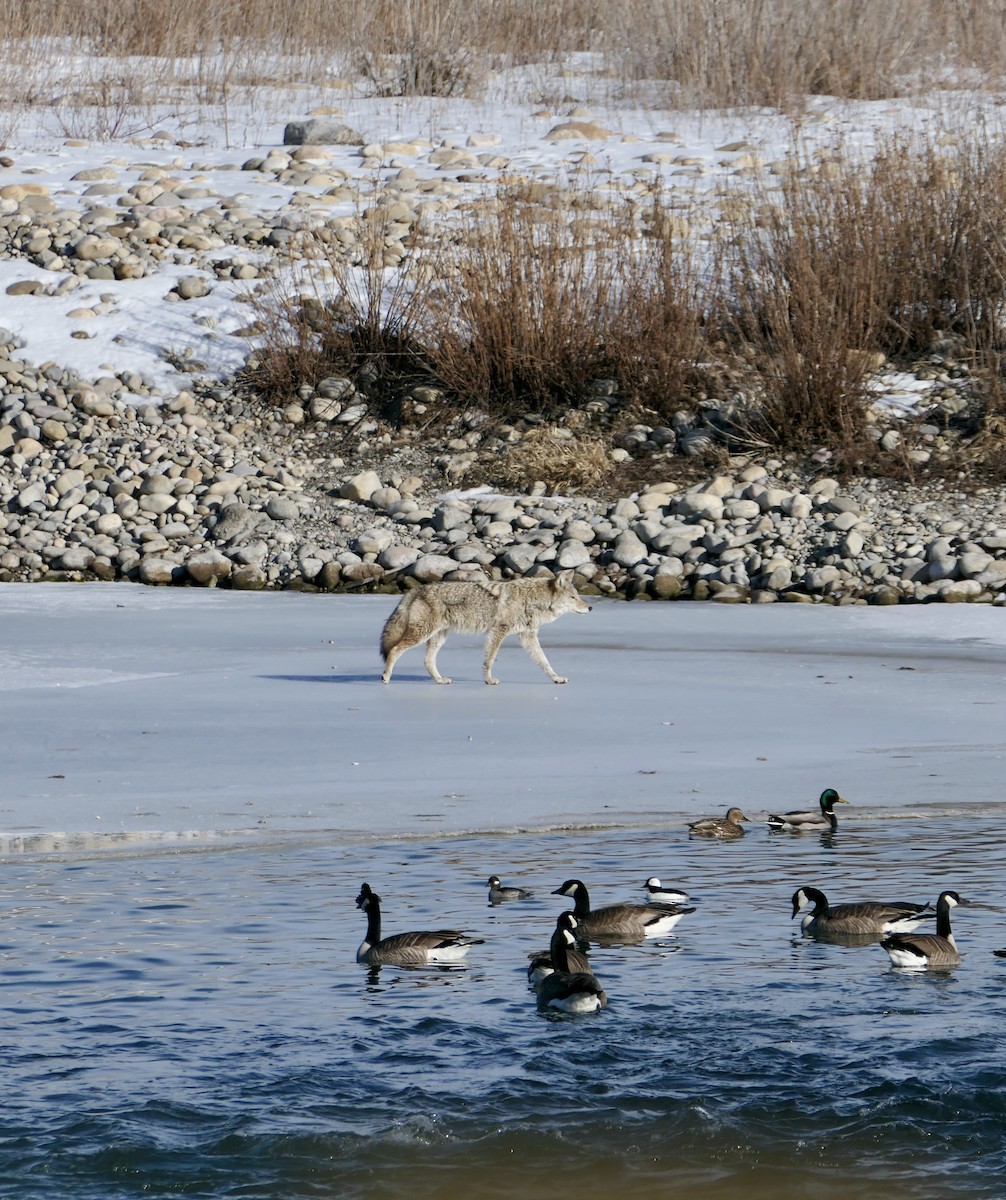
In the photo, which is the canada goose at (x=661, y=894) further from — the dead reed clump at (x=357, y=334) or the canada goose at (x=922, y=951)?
the dead reed clump at (x=357, y=334)

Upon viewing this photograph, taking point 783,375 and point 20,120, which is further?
point 20,120

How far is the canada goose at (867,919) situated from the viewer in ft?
19.3

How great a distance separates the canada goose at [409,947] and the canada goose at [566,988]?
13.9 inches

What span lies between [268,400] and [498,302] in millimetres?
2946

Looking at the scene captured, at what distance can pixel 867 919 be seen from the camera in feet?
19.4

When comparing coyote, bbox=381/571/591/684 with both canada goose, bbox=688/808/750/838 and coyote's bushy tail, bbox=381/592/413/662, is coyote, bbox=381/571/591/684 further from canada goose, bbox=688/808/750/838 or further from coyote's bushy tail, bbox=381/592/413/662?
canada goose, bbox=688/808/750/838

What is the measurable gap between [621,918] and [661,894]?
524mm

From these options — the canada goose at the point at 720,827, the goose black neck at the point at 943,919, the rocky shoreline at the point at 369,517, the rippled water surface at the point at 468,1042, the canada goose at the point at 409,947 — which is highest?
the rocky shoreline at the point at 369,517

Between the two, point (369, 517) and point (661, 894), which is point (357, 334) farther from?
point (661, 894)

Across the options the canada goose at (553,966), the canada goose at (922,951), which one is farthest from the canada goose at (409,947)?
the canada goose at (922,951)

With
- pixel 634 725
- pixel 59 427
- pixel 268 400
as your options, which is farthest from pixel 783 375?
pixel 634 725

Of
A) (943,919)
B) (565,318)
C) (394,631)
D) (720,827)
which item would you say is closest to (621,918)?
(943,919)

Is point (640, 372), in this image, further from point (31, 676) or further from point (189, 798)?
point (189, 798)

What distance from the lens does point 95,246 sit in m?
21.6
